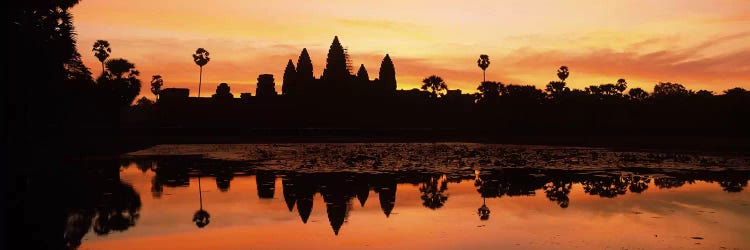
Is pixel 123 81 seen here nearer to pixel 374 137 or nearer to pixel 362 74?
pixel 374 137

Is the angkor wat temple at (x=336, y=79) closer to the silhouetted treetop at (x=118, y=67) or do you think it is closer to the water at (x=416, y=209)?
the silhouetted treetop at (x=118, y=67)

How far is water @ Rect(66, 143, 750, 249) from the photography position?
40.6ft

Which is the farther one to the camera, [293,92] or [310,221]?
[293,92]

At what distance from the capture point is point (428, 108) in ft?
415

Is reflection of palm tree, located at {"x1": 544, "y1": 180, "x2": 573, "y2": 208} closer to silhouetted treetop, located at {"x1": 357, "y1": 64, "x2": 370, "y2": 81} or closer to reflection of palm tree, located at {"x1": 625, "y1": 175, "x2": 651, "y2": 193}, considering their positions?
reflection of palm tree, located at {"x1": 625, "y1": 175, "x2": 651, "y2": 193}

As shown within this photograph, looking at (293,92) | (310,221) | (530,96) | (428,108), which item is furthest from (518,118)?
(310,221)

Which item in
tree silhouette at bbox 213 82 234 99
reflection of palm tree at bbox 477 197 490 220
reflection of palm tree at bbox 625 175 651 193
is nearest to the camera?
reflection of palm tree at bbox 477 197 490 220

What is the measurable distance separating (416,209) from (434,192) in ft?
12.0

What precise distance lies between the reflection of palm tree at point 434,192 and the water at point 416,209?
1.8 inches

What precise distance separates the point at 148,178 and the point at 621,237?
678 inches

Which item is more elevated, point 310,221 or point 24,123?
point 24,123

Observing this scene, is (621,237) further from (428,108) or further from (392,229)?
(428,108)

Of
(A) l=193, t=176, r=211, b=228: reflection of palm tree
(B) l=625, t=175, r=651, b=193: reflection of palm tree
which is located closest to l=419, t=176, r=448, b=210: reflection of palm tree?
(A) l=193, t=176, r=211, b=228: reflection of palm tree

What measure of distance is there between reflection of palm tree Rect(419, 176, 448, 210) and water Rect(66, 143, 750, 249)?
0.15 ft
